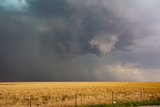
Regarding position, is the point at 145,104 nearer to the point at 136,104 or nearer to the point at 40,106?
the point at 136,104

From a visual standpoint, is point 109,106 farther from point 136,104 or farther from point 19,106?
point 19,106

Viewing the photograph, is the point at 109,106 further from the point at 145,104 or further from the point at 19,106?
the point at 19,106

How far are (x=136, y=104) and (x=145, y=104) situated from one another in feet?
Answer: 3.72

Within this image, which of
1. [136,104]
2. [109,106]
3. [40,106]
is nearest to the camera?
[109,106]

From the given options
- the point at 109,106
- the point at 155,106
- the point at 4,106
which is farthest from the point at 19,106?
the point at 155,106

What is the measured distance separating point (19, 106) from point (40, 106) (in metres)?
3.25

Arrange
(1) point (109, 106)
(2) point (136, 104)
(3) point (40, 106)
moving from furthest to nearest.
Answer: (3) point (40, 106)
(2) point (136, 104)
(1) point (109, 106)

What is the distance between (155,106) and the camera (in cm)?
3244

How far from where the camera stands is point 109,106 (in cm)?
3128

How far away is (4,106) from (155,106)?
18273 mm

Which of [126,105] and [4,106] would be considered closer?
[126,105]

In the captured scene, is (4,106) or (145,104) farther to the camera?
(4,106)

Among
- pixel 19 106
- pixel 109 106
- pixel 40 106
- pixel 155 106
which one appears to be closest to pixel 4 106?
pixel 19 106

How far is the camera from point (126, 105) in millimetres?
32781
